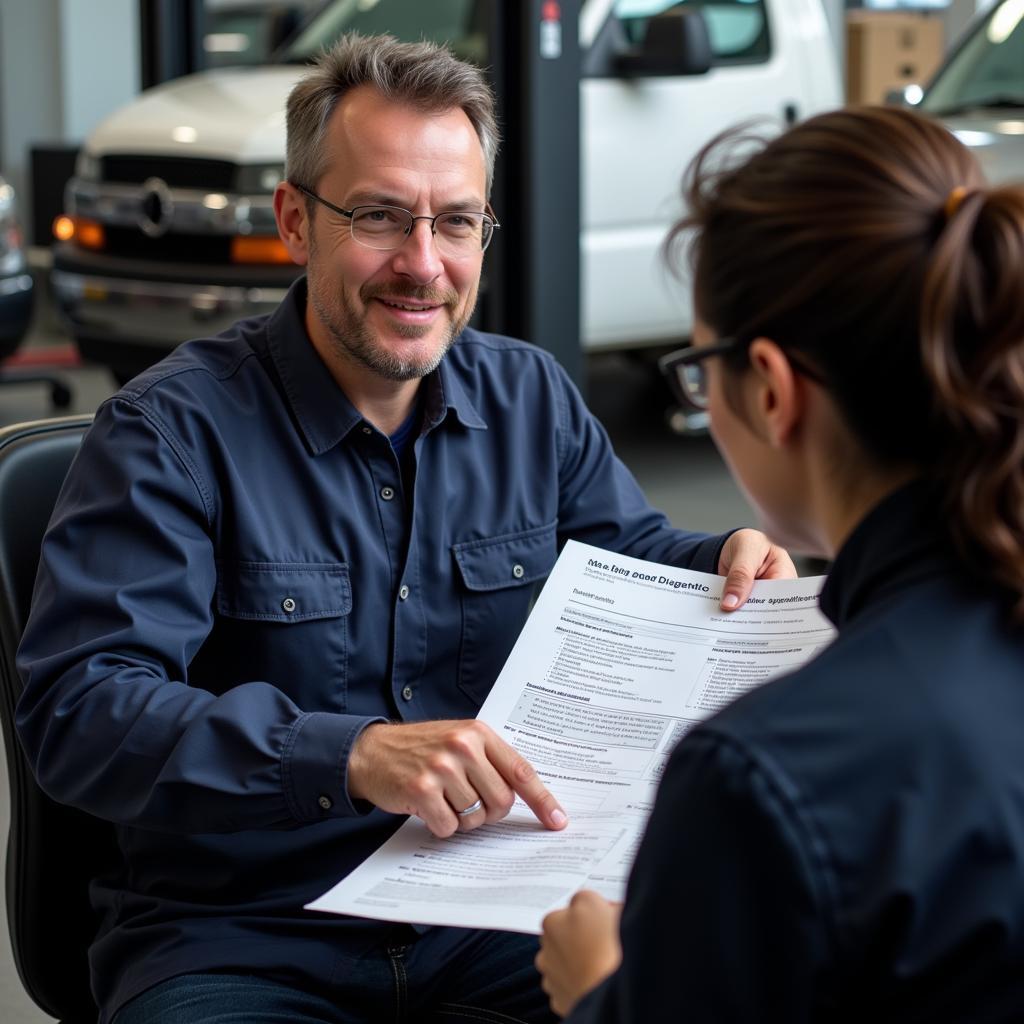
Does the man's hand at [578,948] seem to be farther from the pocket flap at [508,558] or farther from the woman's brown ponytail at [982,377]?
the pocket flap at [508,558]

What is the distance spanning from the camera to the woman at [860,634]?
786mm

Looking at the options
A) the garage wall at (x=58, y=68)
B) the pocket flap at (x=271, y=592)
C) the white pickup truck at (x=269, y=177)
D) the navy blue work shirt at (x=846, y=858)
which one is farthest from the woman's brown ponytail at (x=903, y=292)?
the garage wall at (x=58, y=68)

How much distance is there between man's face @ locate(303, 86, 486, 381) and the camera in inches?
66.4

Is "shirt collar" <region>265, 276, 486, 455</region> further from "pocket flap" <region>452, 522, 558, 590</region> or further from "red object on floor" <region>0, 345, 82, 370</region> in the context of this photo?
"red object on floor" <region>0, 345, 82, 370</region>

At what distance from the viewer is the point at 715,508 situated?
5.19 metres

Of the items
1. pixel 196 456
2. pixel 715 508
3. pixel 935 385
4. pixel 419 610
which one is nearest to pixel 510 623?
pixel 419 610

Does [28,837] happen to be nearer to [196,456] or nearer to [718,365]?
[196,456]

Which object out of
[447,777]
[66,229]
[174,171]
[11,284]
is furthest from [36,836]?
[11,284]

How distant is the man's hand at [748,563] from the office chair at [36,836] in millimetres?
709

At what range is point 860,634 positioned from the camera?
33.7 inches

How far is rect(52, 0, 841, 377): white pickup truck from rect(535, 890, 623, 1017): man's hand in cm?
395

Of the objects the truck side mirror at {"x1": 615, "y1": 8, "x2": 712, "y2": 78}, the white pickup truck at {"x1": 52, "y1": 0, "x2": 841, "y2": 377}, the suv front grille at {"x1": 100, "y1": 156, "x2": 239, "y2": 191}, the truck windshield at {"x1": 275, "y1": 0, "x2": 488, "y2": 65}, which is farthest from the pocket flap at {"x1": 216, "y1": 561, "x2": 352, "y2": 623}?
the truck side mirror at {"x1": 615, "y1": 8, "x2": 712, "y2": 78}

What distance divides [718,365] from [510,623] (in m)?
0.81

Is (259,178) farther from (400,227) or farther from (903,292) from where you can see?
(903,292)
